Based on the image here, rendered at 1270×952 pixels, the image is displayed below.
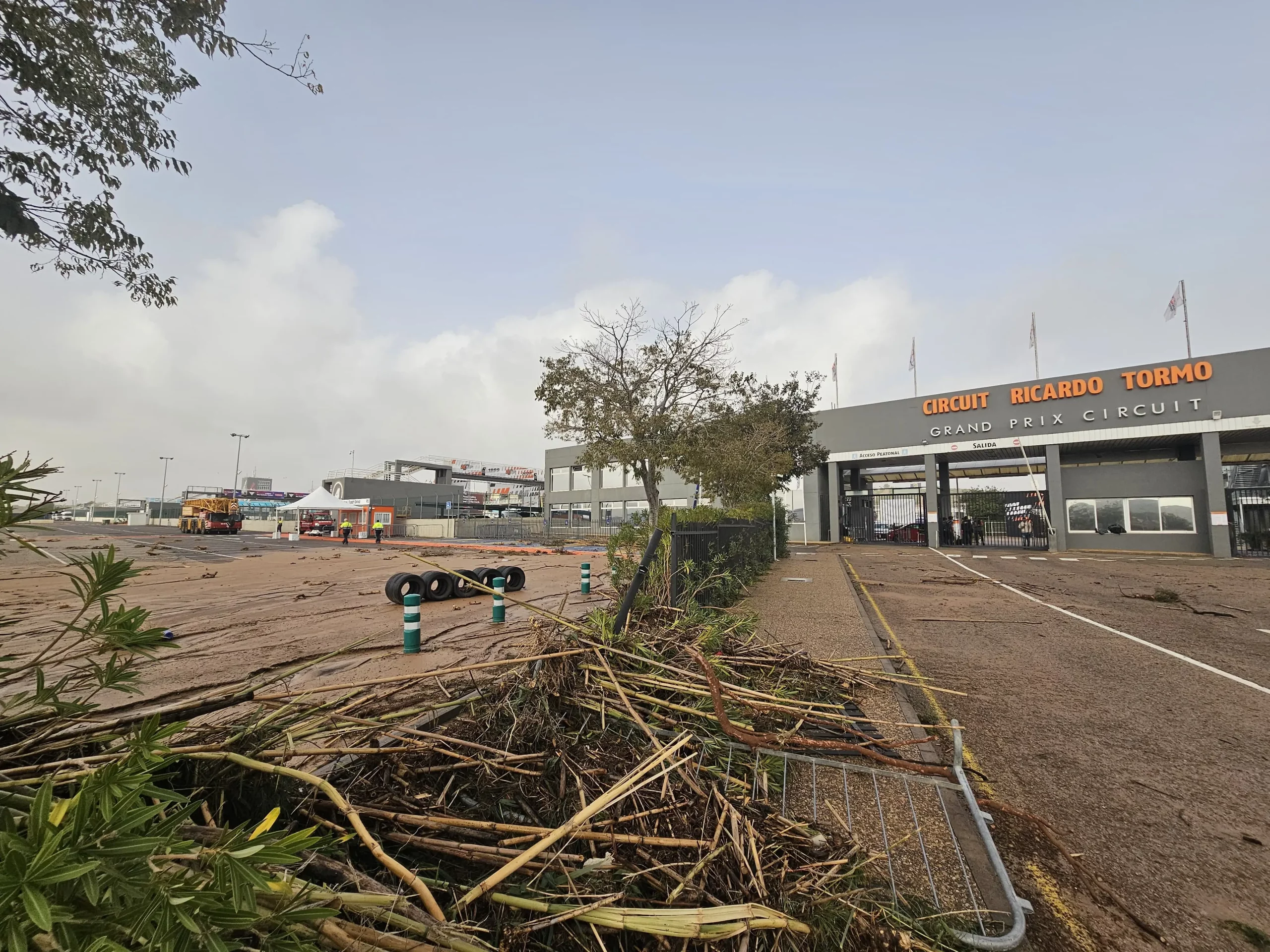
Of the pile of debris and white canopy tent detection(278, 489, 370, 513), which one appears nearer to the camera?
the pile of debris

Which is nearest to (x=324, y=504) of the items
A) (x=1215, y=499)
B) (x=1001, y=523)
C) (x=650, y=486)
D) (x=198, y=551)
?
(x=198, y=551)

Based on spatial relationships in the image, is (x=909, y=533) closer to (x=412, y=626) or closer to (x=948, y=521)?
(x=948, y=521)

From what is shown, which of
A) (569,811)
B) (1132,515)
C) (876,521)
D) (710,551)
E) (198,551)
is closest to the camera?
(569,811)

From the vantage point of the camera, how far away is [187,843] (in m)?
1.04

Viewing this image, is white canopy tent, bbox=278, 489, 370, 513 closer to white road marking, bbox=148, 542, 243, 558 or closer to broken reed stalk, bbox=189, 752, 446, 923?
white road marking, bbox=148, 542, 243, 558

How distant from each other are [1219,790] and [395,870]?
4.46 metres

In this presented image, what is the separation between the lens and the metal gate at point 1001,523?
28.8m

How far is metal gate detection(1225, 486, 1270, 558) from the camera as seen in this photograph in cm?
2361

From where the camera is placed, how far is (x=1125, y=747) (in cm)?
365

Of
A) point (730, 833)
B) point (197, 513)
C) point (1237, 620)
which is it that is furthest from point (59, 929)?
point (197, 513)

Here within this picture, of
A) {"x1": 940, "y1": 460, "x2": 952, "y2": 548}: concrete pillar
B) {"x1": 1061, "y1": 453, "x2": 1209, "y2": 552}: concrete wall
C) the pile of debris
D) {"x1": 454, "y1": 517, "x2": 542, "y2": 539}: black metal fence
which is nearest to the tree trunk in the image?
the pile of debris

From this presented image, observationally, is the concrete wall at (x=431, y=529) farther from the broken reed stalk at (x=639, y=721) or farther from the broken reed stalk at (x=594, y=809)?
the broken reed stalk at (x=594, y=809)

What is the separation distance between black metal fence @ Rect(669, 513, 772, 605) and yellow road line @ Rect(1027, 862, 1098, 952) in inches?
140

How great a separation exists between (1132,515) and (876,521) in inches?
486
